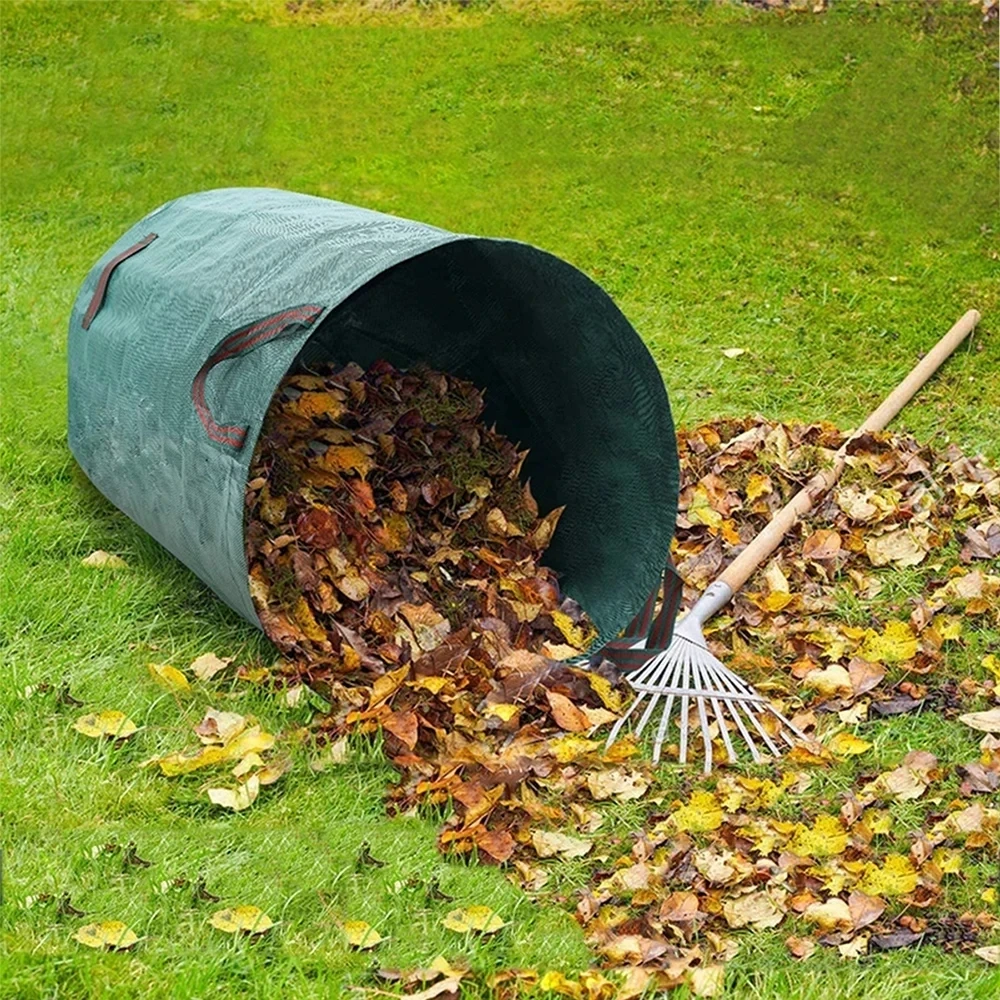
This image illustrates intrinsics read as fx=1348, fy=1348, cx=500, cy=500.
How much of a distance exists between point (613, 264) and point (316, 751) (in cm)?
423

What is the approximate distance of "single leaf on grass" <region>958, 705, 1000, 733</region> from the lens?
3.62 metres

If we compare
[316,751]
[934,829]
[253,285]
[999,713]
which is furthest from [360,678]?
[999,713]

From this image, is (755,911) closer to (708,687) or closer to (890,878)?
(890,878)

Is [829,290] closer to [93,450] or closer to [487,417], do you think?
[487,417]

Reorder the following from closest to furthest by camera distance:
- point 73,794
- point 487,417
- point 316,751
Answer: point 73,794 → point 316,751 → point 487,417

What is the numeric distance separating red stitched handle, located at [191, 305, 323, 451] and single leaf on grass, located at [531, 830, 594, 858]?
3.88 ft

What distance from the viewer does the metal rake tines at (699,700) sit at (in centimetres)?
357

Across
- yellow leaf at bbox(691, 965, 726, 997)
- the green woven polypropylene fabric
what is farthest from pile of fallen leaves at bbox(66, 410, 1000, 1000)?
the green woven polypropylene fabric

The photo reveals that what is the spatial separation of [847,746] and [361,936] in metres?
1.48

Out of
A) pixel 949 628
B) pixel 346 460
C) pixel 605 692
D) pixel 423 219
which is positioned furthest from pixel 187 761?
pixel 423 219

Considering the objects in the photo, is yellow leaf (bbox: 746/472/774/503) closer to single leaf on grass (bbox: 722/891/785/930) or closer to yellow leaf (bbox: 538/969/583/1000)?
single leaf on grass (bbox: 722/891/785/930)

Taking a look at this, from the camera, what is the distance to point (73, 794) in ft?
10.5

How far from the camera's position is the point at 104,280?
4.33m

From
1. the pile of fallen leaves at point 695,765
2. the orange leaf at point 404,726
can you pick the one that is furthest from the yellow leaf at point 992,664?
the orange leaf at point 404,726
